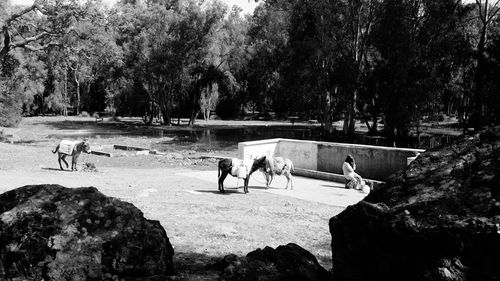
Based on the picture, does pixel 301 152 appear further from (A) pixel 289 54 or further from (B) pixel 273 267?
(A) pixel 289 54

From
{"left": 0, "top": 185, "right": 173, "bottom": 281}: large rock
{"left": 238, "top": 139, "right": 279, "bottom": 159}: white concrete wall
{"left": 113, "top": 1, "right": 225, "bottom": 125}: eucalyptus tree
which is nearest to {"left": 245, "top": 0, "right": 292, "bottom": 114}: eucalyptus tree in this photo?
{"left": 113, "top": 1, "right": 225, "bottom": 125}: eucalyptus tree

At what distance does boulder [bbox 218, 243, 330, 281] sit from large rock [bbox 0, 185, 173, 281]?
2.04ft

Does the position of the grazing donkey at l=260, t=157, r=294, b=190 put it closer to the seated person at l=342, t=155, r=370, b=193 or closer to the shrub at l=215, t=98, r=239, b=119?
the seated person at l=342, t=155, r=370, b=193

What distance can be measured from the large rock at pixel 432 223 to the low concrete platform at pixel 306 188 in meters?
10.3

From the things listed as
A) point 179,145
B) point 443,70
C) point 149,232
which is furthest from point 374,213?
point 443,70

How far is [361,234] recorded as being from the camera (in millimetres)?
3461

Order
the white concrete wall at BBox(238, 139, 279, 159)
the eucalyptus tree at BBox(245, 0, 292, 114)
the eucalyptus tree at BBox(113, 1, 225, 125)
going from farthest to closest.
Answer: the eucalyptus tree at BBox(113, 1, 225, 125)
the eucalyptus tree at BBox(245, 0, 292, 114)
the white concrete wall at BBox(238, 139, 279, 159)

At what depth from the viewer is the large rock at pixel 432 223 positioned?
284cm

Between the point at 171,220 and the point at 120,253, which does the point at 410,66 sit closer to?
the point at 171,220

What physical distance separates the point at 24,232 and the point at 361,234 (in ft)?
9.16

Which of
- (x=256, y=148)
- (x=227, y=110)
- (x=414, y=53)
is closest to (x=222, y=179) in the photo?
(x=256, y=148)

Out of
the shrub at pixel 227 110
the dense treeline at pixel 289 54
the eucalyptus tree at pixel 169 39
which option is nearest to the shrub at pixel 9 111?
the dense treeline at pixel 289 54

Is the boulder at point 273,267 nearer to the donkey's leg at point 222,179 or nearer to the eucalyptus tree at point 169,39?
the donkey's leg at point 222,179

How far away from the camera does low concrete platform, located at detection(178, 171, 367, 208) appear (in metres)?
14.9
